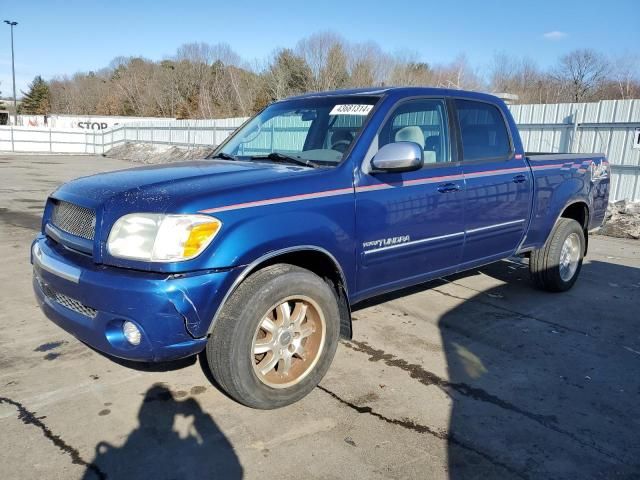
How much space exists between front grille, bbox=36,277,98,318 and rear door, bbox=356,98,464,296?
5.53 ft

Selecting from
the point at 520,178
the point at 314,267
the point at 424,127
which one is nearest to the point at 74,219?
the point at 314,267

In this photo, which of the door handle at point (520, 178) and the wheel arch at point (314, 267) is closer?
the wheel arch at point (314, 267)

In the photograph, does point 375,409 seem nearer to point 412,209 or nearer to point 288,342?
point 288,342

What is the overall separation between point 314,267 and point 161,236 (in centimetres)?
112

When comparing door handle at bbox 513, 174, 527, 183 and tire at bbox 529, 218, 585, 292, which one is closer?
door handle at bbox 513, 174, 527, 183

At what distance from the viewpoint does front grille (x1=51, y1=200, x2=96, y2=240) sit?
9.71 feet

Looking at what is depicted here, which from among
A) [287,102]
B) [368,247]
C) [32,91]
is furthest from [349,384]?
[32,91]

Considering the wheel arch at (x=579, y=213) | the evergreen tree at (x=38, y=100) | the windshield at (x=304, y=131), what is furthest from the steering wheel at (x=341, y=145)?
the evergreen tree at (x=38, y=100)

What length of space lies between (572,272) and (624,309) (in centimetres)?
71

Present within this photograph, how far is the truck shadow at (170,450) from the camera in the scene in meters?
2.51

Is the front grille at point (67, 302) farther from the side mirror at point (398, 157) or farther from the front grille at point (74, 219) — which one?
the side mirror at point (398, 157)

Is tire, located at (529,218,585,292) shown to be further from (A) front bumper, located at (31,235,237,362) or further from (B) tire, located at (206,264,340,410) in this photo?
(A) front bumper, located at (31,235,237,362)

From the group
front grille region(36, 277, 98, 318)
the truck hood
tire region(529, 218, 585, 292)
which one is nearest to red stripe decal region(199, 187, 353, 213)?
the truck hood

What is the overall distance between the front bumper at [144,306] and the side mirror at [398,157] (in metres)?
1.30
